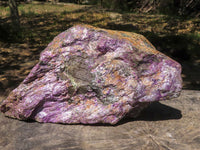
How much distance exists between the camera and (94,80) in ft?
8.37

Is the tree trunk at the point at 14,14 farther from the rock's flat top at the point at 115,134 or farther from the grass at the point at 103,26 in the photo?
the rock's flat top at the point at 115,134

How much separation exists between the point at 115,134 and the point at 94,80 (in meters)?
0.62

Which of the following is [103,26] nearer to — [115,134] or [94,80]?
[94,80]

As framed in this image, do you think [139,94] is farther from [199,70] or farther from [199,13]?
[199,13]

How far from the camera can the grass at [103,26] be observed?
22.7 feet

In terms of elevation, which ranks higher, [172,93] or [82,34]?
[82,34]

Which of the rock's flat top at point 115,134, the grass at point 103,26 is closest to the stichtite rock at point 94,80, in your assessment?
the rock's flat top at point 115,134

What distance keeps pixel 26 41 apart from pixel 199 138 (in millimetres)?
6357

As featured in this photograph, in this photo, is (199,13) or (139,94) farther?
(199,13)

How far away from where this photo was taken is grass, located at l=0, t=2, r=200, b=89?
22.7ft

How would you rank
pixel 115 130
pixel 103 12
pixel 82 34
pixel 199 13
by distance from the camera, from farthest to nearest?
pixel 103 12, pixel 199 13, pixel 82 34, pixel 115 130

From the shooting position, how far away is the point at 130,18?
32.9 ft

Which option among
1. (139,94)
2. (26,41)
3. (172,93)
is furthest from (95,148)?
(26,41)

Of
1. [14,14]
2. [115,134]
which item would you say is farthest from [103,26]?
[115,134]
